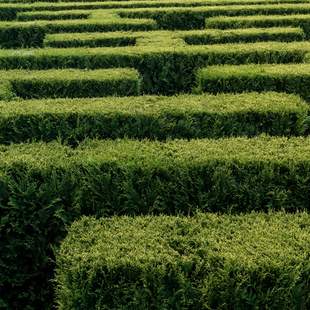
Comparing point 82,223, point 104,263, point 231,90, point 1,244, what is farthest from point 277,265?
point 231,90

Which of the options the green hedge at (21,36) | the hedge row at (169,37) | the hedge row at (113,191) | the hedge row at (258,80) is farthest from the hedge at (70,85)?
the green hedge at (21,36)

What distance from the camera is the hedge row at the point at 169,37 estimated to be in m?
13.7

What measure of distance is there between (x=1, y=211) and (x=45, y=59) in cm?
604

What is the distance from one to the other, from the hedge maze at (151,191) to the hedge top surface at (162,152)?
0.02m

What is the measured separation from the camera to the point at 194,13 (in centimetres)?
1708

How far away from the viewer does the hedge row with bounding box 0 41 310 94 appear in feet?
39.7

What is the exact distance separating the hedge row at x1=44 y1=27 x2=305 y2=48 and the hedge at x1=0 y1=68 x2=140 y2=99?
11.1 ft

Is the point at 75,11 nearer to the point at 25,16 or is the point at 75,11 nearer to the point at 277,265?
the point at 25,16

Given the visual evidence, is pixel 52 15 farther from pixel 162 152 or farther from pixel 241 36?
pixel 162 152

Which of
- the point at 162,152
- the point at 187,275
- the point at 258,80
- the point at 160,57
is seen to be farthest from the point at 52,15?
the point at 187,275

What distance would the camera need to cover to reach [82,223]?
5.84m

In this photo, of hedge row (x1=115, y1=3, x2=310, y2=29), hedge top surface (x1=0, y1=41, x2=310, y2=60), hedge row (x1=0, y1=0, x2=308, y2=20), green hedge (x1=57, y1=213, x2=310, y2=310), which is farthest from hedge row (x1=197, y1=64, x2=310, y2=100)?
hedge row (x1=0, y1=0, x2=308, y2=20)

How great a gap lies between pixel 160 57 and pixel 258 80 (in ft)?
9.18

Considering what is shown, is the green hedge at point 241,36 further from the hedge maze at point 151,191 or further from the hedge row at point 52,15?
the hedge row at point 52,15
